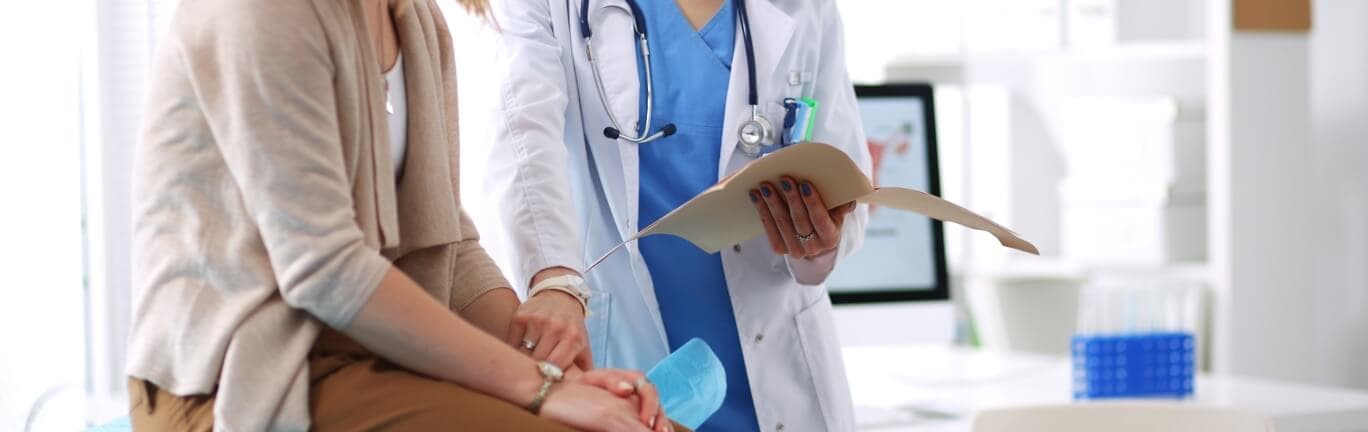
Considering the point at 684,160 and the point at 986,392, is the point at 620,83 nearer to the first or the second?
the point at 684,160

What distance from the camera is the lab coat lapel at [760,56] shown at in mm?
1504

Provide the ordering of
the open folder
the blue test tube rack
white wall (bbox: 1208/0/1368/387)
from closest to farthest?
the open folder
the blue test tube rack
white wall (bbox: 1208/0/1368/387)

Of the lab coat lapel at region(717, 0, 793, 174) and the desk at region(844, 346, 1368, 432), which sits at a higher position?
the lab coat lapel at region(717, 0, 793, 174)

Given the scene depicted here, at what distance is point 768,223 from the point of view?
132 centimetres

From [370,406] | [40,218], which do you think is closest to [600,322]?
[370,406]

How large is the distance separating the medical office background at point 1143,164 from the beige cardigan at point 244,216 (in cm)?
110

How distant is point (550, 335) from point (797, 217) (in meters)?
0.30

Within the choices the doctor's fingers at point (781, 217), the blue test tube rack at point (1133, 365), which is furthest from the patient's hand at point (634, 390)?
the blue test tube rack at point (1133, 365)

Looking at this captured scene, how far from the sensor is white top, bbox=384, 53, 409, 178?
105cm

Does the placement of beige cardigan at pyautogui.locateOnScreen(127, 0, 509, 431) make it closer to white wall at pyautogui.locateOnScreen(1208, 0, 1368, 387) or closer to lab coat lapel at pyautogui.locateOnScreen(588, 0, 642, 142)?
lab coat lapel at pyautogui.locateOnScreen(588, 0, 642, 142)

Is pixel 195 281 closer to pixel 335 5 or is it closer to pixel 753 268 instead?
pixel 335 5

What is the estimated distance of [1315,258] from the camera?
3.24 metres

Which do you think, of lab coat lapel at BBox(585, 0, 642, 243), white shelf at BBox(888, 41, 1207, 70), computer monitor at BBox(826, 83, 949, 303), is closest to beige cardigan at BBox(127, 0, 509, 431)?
lab coat lapel at BBox(585, 0, 642, 243)

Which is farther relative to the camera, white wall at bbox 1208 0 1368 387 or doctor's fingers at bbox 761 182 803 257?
white wall at bbox 1208 0 1368 387
